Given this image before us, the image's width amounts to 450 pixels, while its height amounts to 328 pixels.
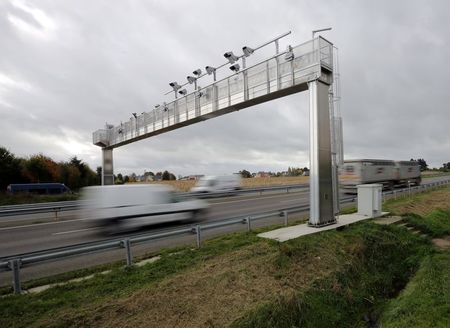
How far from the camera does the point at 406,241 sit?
423 inches

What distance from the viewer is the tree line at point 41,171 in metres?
43.1

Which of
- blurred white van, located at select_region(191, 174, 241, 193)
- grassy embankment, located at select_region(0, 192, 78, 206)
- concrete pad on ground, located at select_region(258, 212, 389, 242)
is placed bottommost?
concrete pad on ground, located at select_region(258, 212, 389, 242)

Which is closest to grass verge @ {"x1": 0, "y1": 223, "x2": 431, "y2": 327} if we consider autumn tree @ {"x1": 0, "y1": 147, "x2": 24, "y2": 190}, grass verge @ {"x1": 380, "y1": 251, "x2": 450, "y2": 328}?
grass verge @ {"x1": 380, "y1": 251, "x2": 450, "y2": 328}

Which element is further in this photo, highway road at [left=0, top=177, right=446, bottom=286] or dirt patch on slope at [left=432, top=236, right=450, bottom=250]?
dirt patch on slope at [left=432, top=236, right=450, bottom=250]

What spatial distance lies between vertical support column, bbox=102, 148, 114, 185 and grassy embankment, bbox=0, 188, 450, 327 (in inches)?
805

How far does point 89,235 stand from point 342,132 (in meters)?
9.39

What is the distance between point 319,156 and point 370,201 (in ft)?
14.0

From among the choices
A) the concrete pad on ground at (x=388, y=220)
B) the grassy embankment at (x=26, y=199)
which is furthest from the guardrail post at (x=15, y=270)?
the grassy embankment at (x=26, y=199)

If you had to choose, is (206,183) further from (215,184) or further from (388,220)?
(388,220)

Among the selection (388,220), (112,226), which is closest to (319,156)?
(388,220)

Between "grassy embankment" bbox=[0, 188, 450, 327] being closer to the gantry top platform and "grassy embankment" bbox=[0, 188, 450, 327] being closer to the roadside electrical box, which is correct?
the roadside electrical box

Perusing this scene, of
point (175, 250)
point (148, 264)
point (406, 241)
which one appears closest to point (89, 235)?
point (175, 250)

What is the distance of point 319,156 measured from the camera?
10.2 meters

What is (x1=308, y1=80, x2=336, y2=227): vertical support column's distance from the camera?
10.2 meters
